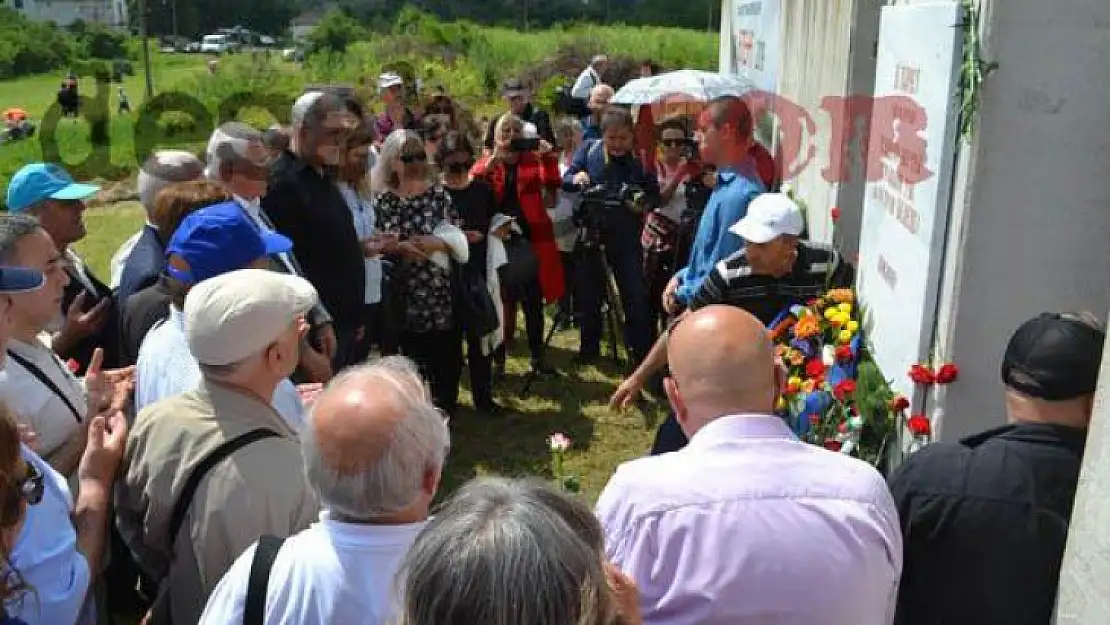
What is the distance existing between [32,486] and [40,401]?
57 cm

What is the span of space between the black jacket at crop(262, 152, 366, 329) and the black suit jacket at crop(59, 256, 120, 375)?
823 mm

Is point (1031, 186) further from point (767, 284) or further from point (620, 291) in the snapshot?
point (620, 291)

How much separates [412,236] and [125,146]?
15.3 m

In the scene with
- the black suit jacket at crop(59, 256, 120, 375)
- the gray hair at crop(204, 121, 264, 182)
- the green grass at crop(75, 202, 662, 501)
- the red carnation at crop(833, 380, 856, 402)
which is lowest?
the green grass at crop(75, 202, 662, 501)

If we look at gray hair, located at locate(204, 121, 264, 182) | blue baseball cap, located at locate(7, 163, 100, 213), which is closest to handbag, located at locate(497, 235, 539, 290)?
gray hair, located at locate(204, 121, 264, 182)

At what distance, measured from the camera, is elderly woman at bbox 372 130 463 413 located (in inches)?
201

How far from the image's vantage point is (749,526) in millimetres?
1791

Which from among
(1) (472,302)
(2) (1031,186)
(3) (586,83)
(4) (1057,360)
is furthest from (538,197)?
(3) (586,83)

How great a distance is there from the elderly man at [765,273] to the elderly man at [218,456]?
1626 mm

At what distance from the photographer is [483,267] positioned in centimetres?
583

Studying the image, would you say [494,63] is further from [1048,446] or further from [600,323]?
[1048,446]

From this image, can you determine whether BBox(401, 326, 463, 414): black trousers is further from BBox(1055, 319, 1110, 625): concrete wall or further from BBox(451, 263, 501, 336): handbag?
BBox(1055, 319, 1110, 625): concrete wall

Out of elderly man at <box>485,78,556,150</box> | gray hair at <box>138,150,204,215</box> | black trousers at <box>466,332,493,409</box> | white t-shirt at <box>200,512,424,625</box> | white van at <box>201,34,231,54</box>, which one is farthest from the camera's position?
white van at <box>201,34,231,54</box>

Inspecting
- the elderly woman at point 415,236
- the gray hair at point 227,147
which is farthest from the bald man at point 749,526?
the elderly woman at point 415,236
